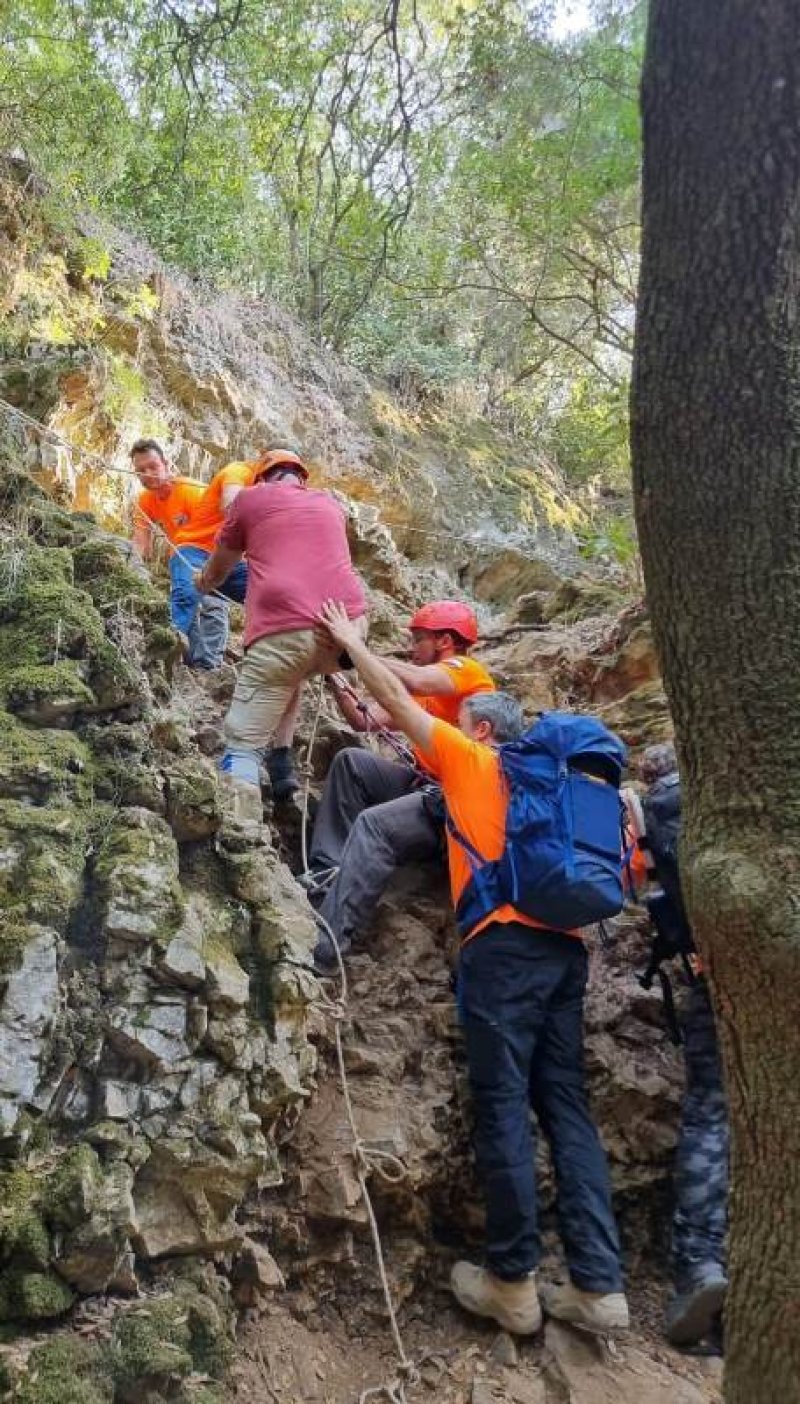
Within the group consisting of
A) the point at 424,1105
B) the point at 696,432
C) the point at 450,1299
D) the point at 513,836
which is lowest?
the point at 450,1299

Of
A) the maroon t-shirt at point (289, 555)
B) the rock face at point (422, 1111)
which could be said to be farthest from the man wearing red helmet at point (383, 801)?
the maroon t-shirt at point (289, 555)

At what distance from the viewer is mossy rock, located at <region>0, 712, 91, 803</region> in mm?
3312

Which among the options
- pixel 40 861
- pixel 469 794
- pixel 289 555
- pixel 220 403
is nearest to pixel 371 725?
pixel 289 555

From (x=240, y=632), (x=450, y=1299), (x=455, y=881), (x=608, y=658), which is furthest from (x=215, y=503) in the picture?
(x=450, y=1299)

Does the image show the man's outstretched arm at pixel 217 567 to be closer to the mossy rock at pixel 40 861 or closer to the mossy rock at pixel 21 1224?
the mossy rock at pixel 40 861

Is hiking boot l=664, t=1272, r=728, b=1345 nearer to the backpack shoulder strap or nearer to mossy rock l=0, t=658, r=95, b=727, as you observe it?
the backpack shoulder strap

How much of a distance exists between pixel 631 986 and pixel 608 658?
2967 mm

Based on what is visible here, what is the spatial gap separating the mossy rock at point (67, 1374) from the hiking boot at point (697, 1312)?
1976 mm

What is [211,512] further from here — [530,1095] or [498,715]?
[530,1095]

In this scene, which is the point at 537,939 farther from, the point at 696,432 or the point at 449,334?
the point at 449,334

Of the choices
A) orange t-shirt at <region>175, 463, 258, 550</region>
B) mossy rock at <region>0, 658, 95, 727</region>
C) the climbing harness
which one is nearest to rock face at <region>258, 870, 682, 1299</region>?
the climbing harness

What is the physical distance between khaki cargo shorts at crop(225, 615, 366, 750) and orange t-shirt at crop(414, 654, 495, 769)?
0.62 m

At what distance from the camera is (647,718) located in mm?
6316

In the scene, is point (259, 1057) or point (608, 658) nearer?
point (259, 1057)
